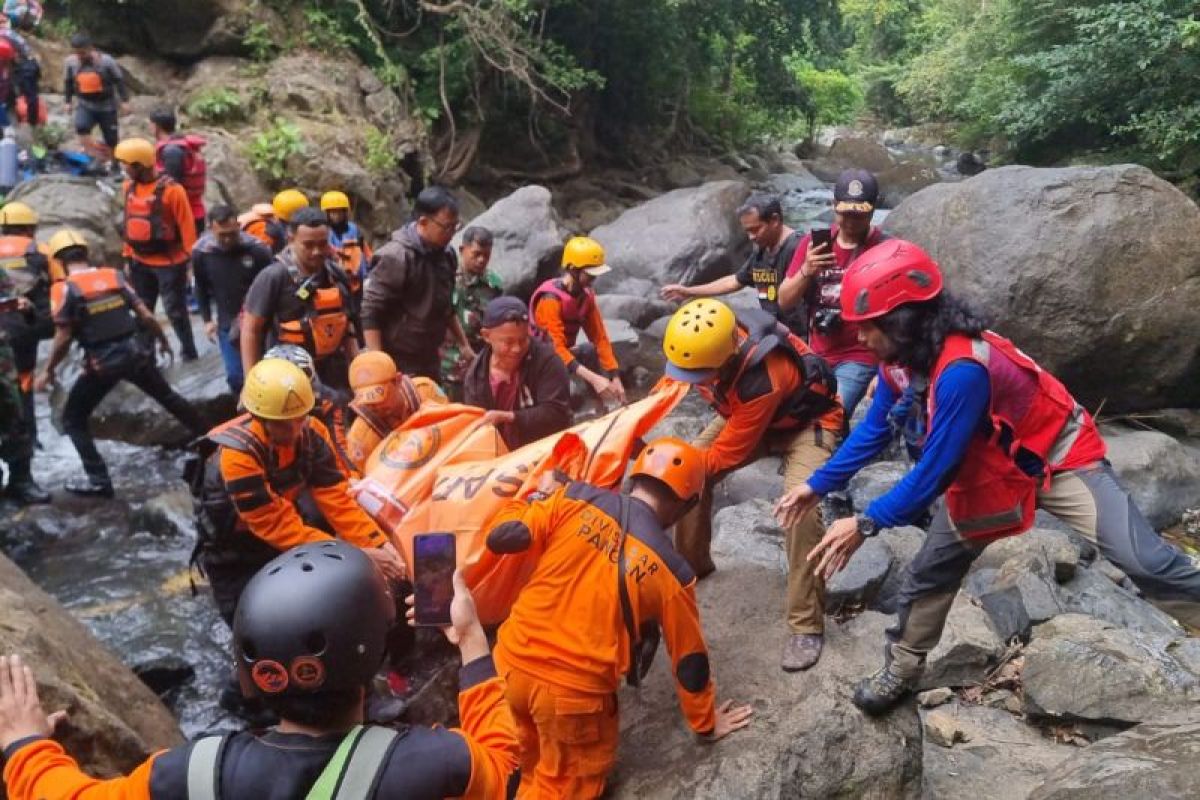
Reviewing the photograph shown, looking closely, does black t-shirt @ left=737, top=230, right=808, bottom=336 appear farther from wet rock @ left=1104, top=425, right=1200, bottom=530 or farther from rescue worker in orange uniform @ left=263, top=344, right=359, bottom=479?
wet rock @ left=1104, top=425, right=1200, bottom=530

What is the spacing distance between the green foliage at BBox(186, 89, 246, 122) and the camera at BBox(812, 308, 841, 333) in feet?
35.5

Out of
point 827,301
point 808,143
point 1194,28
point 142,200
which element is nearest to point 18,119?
point 142,200

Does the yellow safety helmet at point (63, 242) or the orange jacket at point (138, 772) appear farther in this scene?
the yellow safety helmet at point (63, 242)

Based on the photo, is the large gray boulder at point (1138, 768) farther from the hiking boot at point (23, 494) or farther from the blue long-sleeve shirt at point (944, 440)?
the hiking boot at point (23, 494)

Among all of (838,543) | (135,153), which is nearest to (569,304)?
(838,543)

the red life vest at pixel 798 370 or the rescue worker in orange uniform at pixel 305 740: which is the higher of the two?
the rescue worker in orange uniform at pixel 305 740

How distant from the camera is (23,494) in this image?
671cm

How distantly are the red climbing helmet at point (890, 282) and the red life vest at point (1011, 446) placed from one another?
8.3 inches

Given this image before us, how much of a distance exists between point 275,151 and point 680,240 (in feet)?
19.3

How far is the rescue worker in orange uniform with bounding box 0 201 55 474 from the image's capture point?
22.5ft

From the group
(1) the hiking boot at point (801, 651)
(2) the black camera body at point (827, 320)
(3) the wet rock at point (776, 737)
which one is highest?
(2) the black camera body at point (827, 320)

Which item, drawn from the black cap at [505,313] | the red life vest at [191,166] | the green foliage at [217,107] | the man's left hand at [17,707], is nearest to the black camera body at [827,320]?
the black cap at [505,313]

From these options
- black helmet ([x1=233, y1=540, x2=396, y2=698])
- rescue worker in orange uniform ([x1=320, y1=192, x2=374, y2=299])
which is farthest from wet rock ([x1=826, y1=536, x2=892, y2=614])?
rescue worker in orange uniform ([x1=320, y1=192, x2=374, y2=299])

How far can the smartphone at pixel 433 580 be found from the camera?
2340 millimetres
